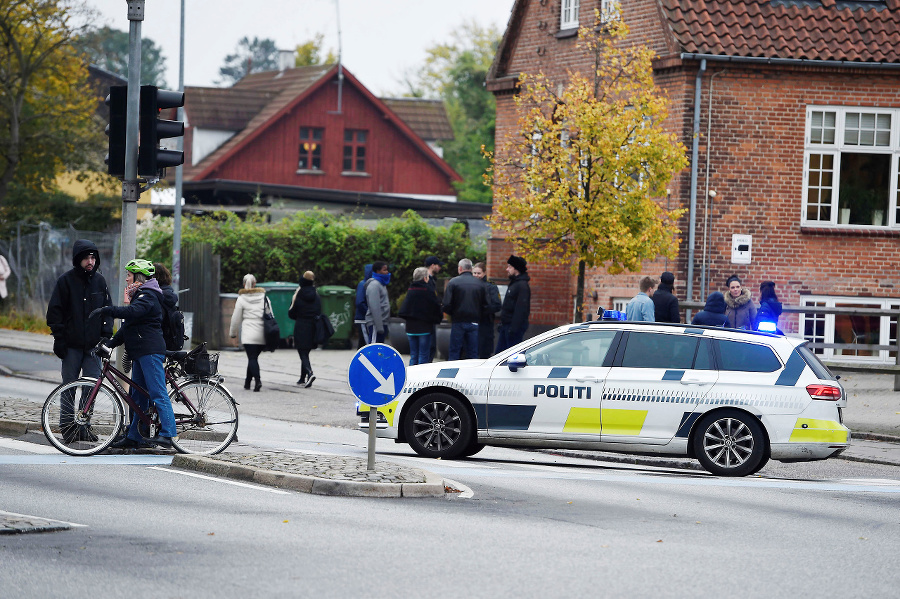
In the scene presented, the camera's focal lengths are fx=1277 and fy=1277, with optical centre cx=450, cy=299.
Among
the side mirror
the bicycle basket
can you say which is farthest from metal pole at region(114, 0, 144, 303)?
the side mirror

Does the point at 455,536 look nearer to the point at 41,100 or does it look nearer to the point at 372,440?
the point at 372,440

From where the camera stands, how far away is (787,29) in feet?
73.5

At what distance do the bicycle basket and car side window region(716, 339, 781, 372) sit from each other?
15.4ft

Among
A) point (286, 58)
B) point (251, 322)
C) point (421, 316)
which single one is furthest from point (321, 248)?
point (286, 58)

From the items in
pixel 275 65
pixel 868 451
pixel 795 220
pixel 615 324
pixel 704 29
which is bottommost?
pixel 868 451

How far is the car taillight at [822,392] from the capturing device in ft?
38.4

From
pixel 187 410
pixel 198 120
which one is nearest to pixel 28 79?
pixel 198 120

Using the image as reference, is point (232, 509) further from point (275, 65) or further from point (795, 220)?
point (275, 65)

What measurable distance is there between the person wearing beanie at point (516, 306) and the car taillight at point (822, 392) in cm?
638

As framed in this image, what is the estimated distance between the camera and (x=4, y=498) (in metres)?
8.81

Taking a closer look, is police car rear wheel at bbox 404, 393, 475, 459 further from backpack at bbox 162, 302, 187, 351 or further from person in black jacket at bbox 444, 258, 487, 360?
person in black jacket at bbox 444, 258, 487, 360

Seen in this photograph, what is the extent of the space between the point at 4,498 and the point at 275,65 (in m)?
118

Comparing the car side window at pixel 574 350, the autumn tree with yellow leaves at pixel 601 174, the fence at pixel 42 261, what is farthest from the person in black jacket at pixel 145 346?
the fence at pixel 42 261

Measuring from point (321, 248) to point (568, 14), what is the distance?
7141 millimetres
